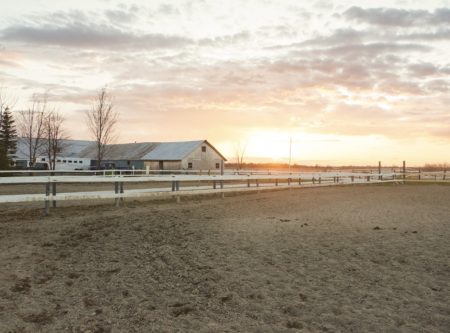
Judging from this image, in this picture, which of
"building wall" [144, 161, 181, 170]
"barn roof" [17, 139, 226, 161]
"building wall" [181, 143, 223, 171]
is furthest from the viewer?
"barn roof" [17, 139, 226, 161]

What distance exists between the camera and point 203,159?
56.8 meters

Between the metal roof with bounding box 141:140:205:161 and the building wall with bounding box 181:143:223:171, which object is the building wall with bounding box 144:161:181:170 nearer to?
the metal roof with bounding box 141:140:205:161

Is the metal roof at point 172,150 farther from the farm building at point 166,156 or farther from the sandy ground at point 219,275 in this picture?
→ the sandy ground at point 219,275

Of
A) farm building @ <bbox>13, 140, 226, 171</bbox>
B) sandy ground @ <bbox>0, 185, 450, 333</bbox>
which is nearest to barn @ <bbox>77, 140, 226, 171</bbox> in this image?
farm building @ <bbox>13, 140, 226, 171</bbox>

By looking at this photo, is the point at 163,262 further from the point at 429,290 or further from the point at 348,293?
the point at 429,290

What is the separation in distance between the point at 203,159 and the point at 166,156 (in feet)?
16.1

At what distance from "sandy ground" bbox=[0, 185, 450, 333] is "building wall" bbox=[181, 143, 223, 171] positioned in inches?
1668

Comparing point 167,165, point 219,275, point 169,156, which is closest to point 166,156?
point 169,156

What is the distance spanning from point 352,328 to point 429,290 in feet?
6.74

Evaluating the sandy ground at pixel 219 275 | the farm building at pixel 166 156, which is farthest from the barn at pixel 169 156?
the sandy ground at pixel 219 275

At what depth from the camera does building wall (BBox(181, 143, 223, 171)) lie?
54656 millimetres

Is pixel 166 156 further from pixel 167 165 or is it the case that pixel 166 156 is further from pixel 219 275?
pixel 219 275

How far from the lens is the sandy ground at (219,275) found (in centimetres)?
554

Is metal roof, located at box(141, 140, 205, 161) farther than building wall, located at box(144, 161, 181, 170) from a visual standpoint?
Yes
